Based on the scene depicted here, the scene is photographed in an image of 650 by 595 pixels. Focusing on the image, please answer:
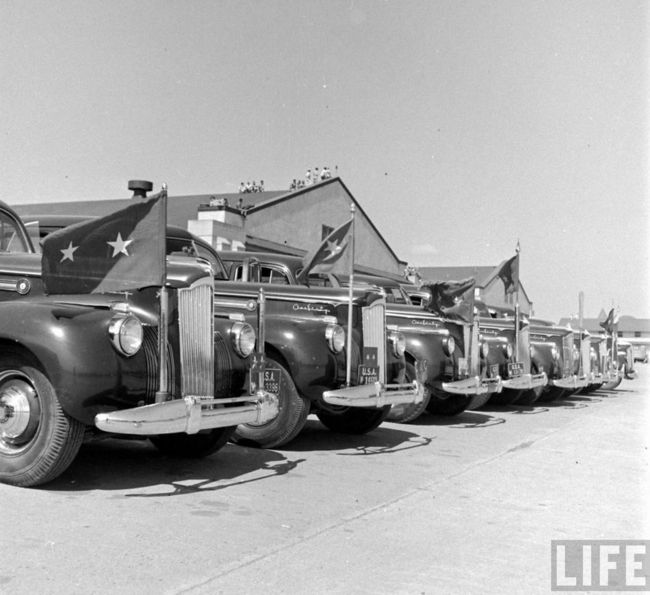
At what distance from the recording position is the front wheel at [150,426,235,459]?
5805 mm

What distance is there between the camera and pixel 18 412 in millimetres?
4688

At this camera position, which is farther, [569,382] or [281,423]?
[569,382]

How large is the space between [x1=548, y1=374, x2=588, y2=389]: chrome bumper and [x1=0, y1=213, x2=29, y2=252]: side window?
27.5 ft

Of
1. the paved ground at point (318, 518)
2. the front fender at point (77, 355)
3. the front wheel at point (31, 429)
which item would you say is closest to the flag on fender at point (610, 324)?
the paved ground at point (318, 518)

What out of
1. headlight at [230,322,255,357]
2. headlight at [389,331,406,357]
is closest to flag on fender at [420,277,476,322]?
headlight at [389,331,406,357]

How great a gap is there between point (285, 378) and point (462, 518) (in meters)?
2.23

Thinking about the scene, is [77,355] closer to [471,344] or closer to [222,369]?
[222,369]

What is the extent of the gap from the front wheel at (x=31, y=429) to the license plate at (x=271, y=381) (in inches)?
62.2

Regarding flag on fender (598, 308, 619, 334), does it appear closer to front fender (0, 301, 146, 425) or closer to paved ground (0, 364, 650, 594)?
paved ground (0, 364, 650, 594)

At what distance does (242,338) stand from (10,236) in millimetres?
2046

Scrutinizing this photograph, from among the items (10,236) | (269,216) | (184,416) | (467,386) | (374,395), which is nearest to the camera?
(184,416)

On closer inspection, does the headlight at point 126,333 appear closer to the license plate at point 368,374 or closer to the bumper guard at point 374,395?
the bumper guard at point 374,395

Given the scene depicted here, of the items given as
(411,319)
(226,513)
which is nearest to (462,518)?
(226,513)

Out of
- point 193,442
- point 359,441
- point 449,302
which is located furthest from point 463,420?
point 193,442
